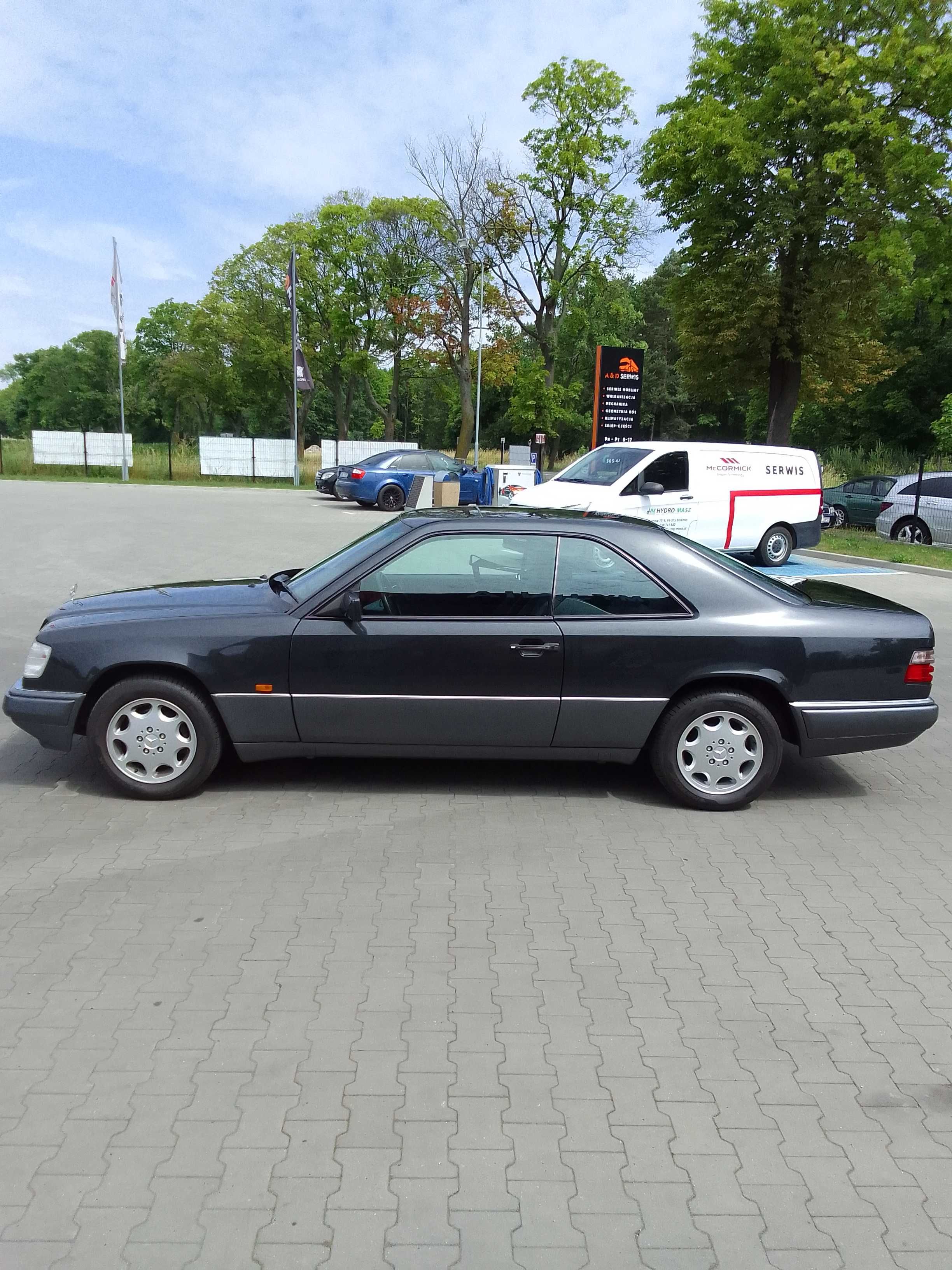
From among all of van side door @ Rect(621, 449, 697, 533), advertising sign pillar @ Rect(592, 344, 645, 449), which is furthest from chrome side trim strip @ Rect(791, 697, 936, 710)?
advertising sign pillar @ Rect(592, 344, 645, 449)

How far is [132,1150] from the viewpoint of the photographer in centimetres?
261

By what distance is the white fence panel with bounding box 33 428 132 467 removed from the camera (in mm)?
40281

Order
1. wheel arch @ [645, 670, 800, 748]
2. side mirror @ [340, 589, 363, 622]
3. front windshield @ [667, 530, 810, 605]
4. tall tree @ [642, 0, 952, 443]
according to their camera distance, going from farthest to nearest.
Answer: tall tree @ [642, 0, 952, 443] < front windshield @ [667, 530, 810, 605] < wheel arch @ [645, 670, 800, 748] < side mirror @ [340, 589, 363, 622]

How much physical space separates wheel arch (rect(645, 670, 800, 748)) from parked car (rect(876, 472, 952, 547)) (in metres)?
15.8

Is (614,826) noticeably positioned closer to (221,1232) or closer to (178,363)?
(221,1232)

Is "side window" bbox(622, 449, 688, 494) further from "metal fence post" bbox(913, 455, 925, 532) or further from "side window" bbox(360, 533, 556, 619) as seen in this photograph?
"side window" bbox(360, 533, 556, 619)

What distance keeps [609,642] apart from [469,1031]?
90.8 inches

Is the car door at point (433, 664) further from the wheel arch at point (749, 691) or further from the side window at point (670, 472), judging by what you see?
the side window at point (670, 472)

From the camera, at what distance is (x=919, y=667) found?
5.23 meters

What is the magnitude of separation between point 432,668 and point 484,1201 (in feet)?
9.24

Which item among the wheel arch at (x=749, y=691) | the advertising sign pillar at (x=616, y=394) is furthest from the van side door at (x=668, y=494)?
the wheel arch at (x=749, y=691)

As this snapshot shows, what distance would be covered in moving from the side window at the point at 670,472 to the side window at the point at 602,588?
366 inches

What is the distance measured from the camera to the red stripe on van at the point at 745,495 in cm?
1480

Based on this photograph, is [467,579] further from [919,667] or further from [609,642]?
[919,667]
